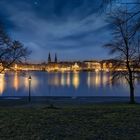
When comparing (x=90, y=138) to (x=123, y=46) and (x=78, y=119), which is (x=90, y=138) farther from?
(x=123, y=46)

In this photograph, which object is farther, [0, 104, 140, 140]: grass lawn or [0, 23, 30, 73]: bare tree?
[0, 23, 30, 73]: bare tree

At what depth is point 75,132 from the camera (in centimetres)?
875

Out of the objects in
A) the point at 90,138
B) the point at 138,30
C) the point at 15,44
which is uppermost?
the point at 15,44

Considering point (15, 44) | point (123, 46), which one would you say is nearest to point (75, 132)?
point (15, 44)

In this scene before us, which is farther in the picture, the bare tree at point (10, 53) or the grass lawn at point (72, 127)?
the bare tree at point (10, 53)

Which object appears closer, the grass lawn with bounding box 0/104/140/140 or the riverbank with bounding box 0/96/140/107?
the grass lawn with bounding box 0/104/140/140

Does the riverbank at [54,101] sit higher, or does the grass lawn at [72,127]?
the grass lawn at [72,127]

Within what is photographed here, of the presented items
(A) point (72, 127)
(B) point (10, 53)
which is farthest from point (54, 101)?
(A) point (72, 127)

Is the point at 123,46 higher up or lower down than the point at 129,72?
higher up

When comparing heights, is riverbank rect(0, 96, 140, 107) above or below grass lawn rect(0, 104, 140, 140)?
below

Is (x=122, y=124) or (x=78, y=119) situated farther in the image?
(x=78, y=119)

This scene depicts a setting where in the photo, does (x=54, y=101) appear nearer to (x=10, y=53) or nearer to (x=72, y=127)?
(x=10, y=53)

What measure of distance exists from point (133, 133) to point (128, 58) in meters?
36.8

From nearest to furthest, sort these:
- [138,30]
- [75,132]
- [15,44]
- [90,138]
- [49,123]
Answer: [90,138]
[75,132]
[138,30]
[49,123]
[15,44]
